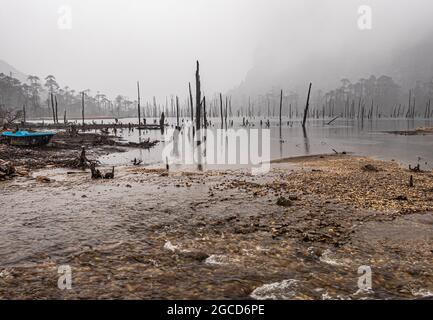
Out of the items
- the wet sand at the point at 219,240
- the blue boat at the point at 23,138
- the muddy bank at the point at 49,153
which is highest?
the blue boat at the point at 23,138

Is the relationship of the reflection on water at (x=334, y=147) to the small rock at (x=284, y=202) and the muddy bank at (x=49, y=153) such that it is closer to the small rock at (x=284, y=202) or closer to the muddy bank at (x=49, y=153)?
the muddy bank at (x=49, y=153)

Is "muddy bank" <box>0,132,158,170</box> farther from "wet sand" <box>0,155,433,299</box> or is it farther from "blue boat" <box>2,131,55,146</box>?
"wet sand" <box>0,155,433,299</box>

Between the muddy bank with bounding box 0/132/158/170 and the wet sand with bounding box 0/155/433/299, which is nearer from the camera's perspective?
the wet sand with bounding box 0/155/433/299

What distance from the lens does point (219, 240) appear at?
783 cm

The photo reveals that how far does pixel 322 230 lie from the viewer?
8.46 meters

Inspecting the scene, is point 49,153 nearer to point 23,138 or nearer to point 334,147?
point 23,138

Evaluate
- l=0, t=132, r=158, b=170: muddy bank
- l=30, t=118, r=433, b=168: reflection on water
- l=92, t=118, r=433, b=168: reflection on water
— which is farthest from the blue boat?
l=92, t=118, r=433, b=168: reflection on water

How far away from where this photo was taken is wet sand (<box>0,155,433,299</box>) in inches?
217

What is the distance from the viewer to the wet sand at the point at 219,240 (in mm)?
5512

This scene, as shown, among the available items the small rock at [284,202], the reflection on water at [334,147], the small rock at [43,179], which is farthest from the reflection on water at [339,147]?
the small rock at [284,202]

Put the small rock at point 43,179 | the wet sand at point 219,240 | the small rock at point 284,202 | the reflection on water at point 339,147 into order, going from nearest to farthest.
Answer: the wet sand at point 219,240
the small rock at point 284,202
the small rock at point 43,179
the reflection on water at point 339,147

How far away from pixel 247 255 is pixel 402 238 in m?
4.38

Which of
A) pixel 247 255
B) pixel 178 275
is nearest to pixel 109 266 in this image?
pixel 178 275
